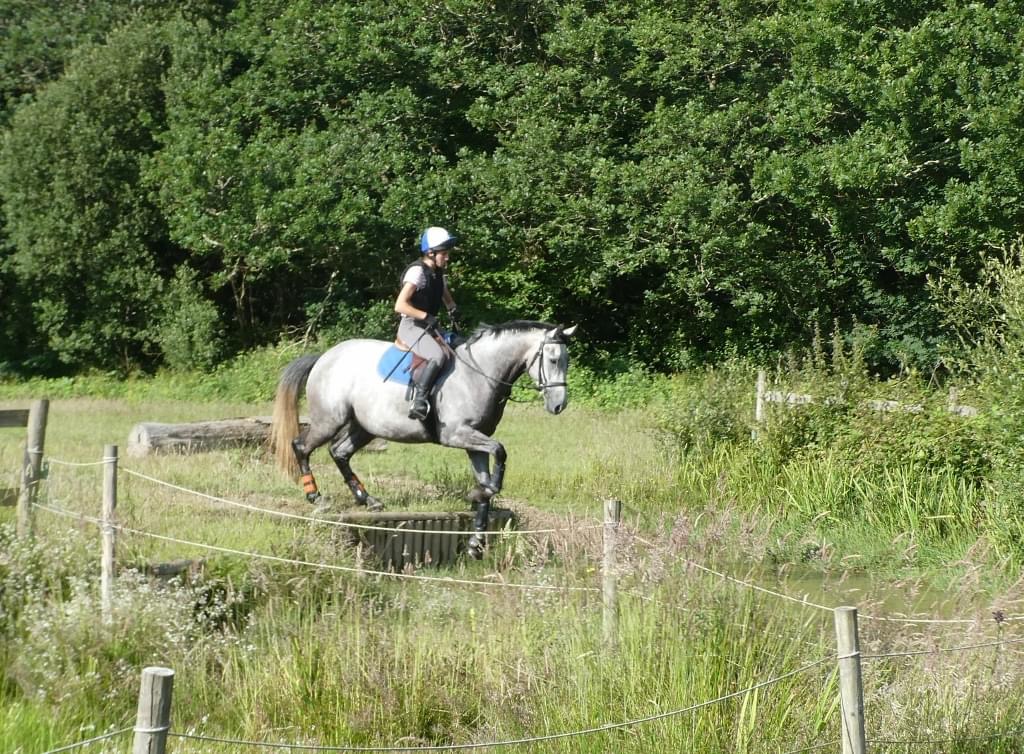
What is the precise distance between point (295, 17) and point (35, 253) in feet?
23.3

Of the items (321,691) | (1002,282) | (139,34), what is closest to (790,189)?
(1002,282)

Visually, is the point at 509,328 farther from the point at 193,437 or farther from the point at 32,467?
the point at 193,437

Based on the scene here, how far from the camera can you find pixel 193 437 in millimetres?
15031

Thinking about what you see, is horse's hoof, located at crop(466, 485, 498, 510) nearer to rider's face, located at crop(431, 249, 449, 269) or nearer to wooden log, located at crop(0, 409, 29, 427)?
rider's face, located at crop(431, 249, 449, 269)

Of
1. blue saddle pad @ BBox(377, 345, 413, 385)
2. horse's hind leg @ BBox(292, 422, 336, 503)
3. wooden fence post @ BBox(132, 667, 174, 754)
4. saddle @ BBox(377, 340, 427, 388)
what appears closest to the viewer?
wooden fence post @ BBox(132, 667, 174, 754)

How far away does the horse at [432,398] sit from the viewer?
11.1m

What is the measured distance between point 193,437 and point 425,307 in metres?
4.69

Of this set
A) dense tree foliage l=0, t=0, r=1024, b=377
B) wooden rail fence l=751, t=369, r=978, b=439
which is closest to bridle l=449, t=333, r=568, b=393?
wooden rail fence l=751, t=369, r=978, b=439

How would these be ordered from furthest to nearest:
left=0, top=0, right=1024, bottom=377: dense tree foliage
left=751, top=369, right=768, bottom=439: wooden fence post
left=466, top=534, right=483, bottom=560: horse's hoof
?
left=0, top=0, right=1024, bottom=377: dense tree foliage → left=751, top=369, right=768, bottom=439: wooden fence post → left=466, top=534, right=483, bottom=560: horse's hoof

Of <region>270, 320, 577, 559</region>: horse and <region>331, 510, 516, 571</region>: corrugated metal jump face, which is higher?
<region>270, 320, 577, 559</region>: horse

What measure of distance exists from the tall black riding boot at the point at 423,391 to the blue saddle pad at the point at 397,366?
21 cm

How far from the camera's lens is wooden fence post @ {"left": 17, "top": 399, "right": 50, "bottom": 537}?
8352 mm

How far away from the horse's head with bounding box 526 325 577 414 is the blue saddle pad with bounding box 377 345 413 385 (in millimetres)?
1339

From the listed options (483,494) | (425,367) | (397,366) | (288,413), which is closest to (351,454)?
(288,413)
